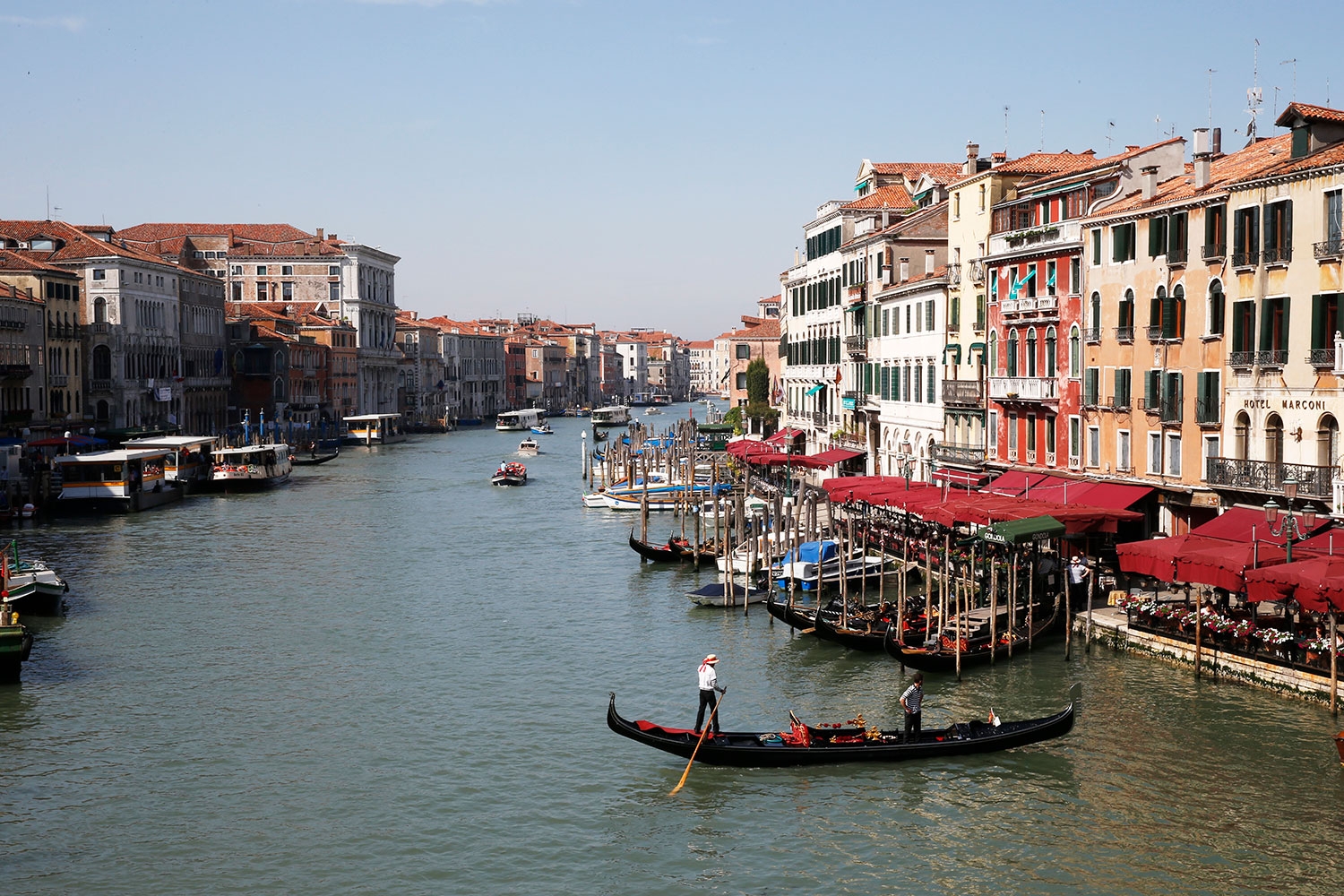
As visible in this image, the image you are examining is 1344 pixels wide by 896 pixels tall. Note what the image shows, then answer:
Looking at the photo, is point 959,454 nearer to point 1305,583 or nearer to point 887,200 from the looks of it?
point 887,200

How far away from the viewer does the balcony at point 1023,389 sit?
29469 mm

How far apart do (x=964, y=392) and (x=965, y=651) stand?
13.0 meters

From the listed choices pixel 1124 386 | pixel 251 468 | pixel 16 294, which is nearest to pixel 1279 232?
pixel 1124 386

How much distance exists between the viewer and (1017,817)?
50.5 ft

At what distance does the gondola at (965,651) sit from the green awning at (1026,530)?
146cm

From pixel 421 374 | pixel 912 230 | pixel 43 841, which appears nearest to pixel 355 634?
pixel 43 841

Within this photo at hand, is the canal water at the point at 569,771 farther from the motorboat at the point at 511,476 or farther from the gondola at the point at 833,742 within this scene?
the motorboat at the point at 511,476

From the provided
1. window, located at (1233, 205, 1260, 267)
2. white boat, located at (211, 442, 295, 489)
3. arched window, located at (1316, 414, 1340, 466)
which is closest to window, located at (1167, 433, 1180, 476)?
window, located at (1233, 205, 1260, 267)

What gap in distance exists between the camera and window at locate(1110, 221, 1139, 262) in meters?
26.6

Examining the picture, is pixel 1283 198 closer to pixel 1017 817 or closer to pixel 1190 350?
pixel 1190 350

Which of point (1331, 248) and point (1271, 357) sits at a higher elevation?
point (1331, 248)

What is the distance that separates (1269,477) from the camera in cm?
2253

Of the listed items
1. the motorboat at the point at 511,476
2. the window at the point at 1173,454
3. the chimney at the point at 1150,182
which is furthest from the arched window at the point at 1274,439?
the motorboat at the point at 511,476

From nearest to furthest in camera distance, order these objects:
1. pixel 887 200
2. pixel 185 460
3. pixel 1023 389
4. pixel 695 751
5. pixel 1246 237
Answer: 1. pixel 695 751
2. pixel 1246 237
3. pixel 1023 389
4. pixel 887 200
5. pixel 185 460
